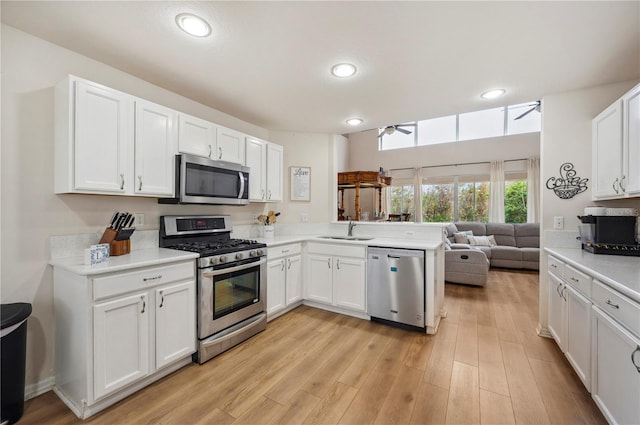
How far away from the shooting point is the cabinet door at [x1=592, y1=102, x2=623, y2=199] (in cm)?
204

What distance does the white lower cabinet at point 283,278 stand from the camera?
9.60 ft

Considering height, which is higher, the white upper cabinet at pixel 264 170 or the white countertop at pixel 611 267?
the white upper cabinet at pixel 264 170

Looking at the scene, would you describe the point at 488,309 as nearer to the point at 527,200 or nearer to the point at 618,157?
the point at 618,157

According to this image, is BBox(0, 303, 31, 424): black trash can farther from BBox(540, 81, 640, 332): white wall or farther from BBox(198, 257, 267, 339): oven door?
BBox(540, 81, 640, 332): white wall

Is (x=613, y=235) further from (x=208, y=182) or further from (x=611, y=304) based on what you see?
(x=208, y=182)

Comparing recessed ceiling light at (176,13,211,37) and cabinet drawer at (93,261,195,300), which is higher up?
recessed ceiling light at (176,13,211,37)

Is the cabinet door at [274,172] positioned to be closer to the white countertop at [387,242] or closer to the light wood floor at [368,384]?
the white countertop at [387,242]

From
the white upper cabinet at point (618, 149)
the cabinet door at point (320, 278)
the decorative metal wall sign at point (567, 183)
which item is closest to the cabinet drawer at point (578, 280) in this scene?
the white upper cabinet at point (618, 149)

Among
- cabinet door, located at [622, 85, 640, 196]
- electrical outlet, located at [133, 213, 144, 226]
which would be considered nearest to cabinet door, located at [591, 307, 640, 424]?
cabinet door, located at [622, 85, 640, 196]

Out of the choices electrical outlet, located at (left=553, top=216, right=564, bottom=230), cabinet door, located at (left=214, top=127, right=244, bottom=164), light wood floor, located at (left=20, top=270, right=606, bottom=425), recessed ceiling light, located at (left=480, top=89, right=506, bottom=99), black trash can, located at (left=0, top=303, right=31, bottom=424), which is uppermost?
recessed ceiling light, located at (left=480, top=89, right=506, bottom=99)

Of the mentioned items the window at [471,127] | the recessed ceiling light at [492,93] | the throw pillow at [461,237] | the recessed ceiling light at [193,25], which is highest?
the window at [471,127]

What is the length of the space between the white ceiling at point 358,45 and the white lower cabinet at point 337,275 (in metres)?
1.73

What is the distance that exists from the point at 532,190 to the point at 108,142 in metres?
8.10

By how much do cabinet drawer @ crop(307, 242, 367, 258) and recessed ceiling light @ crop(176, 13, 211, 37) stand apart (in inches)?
92.4
